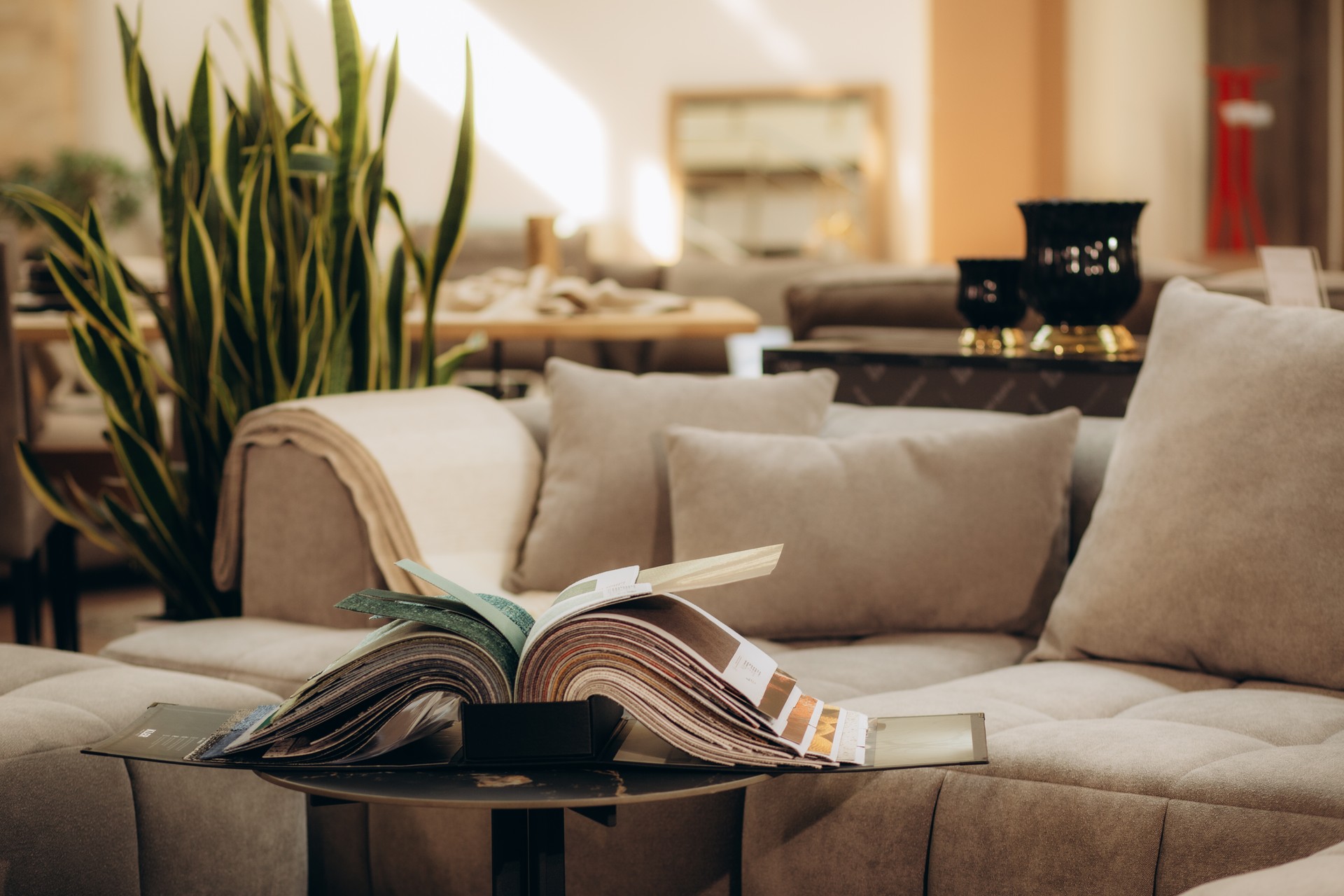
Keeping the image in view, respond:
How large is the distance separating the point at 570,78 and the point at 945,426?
6.90 metres

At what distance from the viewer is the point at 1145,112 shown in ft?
22.9

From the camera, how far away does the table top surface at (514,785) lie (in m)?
0.90

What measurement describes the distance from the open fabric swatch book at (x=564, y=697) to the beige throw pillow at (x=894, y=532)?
2.40 ft

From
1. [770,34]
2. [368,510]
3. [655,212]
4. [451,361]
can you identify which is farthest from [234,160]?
[770,34]

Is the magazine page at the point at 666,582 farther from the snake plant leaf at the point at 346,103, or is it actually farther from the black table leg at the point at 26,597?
the black table leg at the point at 26,597

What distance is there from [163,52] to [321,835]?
802cm

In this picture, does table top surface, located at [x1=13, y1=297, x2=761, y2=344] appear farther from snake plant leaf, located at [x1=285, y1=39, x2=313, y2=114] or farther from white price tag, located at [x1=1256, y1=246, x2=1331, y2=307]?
white price tag, located at [x1=1256, y1=246, x2=1331, y2=307]

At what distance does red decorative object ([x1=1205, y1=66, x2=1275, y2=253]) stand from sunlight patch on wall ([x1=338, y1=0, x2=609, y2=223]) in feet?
12.2

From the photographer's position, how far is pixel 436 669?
99 cm

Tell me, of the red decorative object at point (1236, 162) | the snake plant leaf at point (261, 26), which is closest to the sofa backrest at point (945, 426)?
the snake plant leaf at point (261, 26)

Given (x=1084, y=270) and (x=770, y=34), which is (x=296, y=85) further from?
(x=770, y=34)

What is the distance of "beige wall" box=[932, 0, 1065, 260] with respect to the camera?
199 inches

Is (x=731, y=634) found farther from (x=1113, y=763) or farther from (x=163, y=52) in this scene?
(x=163, y=52)

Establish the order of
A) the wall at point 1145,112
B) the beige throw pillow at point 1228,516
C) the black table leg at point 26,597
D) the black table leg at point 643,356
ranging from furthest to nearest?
the black table leg at point 643,356 < the wall at point 1145,112 < the black table leg at point 26,597 < the beige throw pillow at point 1228,516
